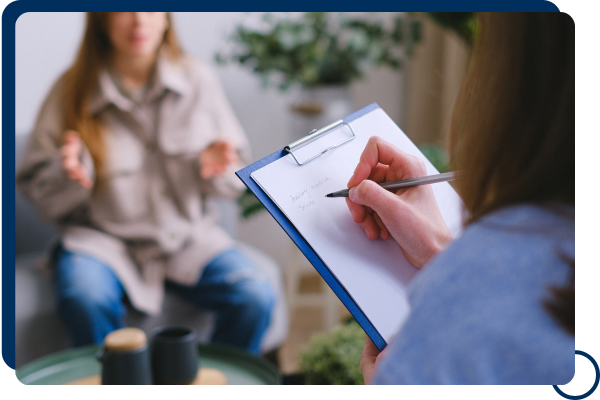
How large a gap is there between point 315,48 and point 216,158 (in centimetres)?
48

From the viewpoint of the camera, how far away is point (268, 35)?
4.89 ft

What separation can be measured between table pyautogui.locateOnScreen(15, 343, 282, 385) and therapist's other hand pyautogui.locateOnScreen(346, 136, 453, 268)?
0.42 meters

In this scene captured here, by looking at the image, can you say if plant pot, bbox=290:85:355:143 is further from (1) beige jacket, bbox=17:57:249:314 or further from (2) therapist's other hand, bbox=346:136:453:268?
(2) therapist's other hand, bbox=346:136:453:268

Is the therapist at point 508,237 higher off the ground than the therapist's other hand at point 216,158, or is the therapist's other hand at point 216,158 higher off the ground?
the therapist at point 508,237

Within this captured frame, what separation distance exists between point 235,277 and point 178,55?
61 cm

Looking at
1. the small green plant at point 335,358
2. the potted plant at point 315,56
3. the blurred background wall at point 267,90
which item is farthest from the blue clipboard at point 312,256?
the blurred background wall at point 267,90

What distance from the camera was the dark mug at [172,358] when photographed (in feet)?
2.47

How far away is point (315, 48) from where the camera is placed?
4.89 ft

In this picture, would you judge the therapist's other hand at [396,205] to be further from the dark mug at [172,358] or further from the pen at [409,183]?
the dark mug at [172,358]

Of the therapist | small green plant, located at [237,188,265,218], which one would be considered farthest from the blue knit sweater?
small green plant, located at [237,188,265,218]

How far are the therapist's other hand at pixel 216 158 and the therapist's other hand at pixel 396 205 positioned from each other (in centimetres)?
78

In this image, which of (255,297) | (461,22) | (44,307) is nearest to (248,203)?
(255,297)

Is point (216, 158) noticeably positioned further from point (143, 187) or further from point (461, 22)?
point (461, 22)
